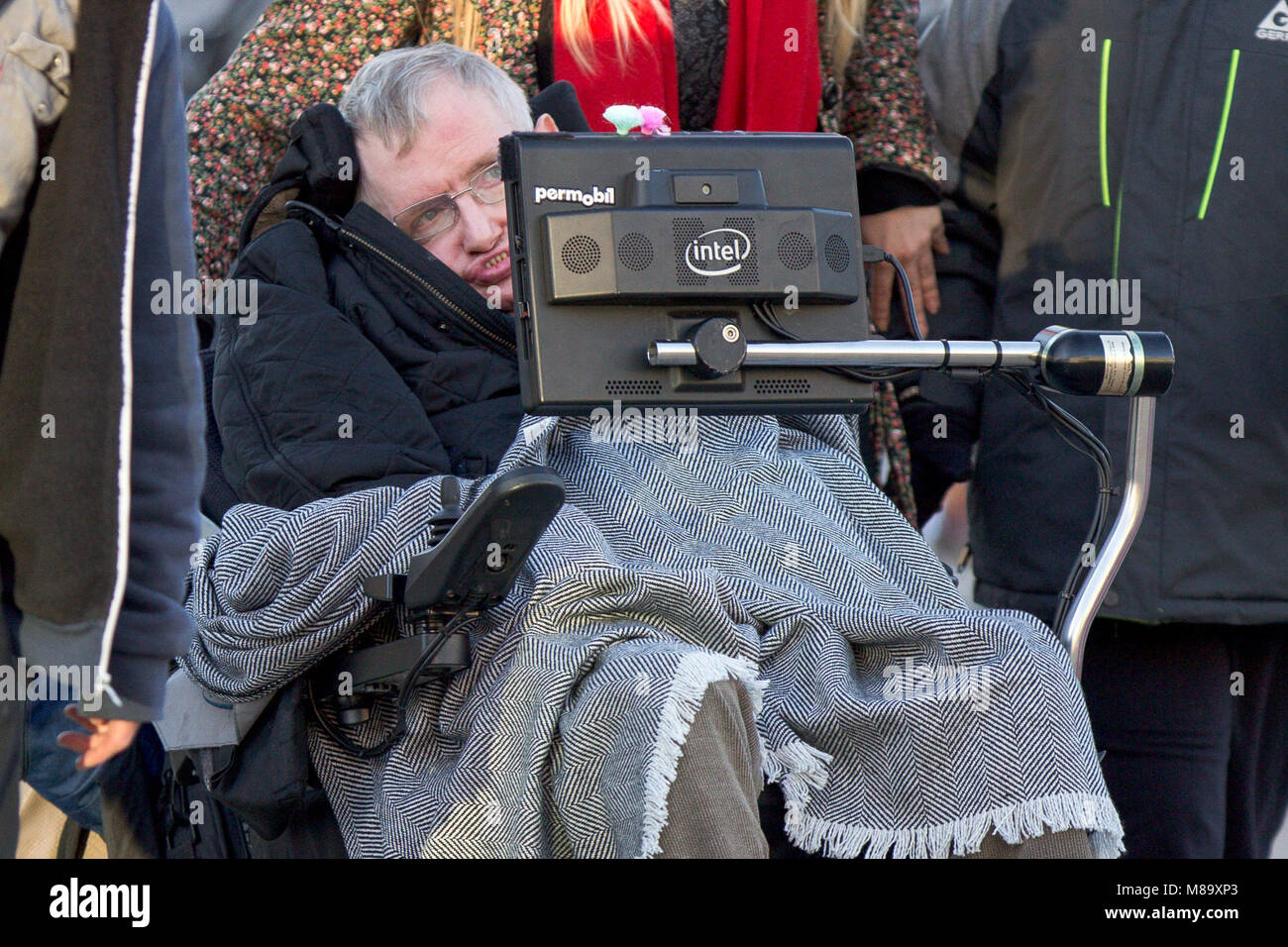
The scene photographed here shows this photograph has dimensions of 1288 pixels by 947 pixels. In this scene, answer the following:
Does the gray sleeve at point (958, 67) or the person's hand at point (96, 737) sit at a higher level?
the gray sleeve at point (958, 67)

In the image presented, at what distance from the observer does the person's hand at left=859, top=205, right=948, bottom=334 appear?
256 centimetres

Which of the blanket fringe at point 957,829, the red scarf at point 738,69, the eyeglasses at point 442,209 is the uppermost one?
the red scarf at point 738,69

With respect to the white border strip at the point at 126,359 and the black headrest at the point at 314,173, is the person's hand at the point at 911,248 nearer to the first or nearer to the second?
the black headrest at the point at 314,173

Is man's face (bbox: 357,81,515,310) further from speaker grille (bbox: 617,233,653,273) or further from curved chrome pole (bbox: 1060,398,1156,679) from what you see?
curved chrome pole (bbox: 1060,398,1156,679)

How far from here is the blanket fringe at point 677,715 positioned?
1483 millimetres

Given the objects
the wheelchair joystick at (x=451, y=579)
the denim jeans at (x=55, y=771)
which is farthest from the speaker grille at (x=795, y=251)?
the denim jeans at (x=55, y=771)

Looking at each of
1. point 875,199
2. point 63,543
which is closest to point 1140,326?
point 875,199

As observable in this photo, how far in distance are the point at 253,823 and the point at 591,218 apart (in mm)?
734

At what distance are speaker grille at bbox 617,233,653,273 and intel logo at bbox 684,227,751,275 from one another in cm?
4

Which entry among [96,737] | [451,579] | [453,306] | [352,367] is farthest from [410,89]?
[96,737]

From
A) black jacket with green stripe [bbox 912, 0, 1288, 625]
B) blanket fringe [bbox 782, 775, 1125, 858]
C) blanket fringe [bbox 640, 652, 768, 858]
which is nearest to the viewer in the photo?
blanket fringe [bbox 640, 652, 768, 858]

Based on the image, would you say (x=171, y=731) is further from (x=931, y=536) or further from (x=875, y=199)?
Result: (x=931, y=536)

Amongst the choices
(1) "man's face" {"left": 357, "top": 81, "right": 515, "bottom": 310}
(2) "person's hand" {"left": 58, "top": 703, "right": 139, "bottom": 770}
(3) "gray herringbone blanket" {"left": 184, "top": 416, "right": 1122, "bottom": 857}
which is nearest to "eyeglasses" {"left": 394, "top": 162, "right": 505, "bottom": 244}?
(1) "man's face" {"left": 357, "top": 81, "right": 515, "bottom": 310}

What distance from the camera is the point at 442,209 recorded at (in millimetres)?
2256
